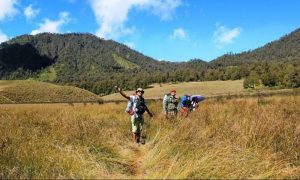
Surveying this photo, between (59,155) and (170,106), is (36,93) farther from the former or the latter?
(59,155)

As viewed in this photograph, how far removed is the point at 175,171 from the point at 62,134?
4.08m

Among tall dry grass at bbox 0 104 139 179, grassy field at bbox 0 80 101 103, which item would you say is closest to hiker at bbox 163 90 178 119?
tall dry grass at bbox 0 104 139 179

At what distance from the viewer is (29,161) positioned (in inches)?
283

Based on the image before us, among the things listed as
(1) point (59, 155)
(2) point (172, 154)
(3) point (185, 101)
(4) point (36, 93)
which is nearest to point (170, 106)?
(3) point (185, 101)

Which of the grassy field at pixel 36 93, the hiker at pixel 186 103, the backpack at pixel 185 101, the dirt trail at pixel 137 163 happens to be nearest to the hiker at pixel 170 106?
the hiker at pixel 186 103

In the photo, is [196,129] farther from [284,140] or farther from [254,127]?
[284,140]

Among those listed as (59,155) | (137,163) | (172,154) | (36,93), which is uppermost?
(36,93)

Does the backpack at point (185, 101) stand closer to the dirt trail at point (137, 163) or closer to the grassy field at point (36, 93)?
the dirt trail at point (137, 163)

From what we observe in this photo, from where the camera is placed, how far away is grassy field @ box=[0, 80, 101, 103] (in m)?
75.3

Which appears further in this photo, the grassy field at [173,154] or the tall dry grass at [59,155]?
the tall dry grass at [59,155]

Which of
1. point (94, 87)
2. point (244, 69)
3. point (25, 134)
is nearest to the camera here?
point (25, 134)

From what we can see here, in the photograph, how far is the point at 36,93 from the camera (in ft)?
262

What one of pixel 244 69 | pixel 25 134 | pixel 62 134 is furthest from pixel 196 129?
pixel 244 69

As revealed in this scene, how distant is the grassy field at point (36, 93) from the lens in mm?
75344
